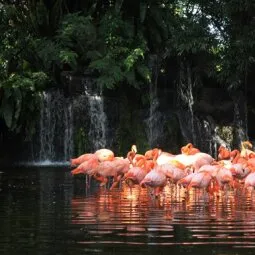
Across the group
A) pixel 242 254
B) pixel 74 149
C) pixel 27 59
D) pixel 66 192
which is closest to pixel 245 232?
pixel 242 254

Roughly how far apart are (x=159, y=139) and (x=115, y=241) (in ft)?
51.8

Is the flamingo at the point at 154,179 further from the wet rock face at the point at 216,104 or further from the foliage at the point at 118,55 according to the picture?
the wet rock face at the point at 216,104

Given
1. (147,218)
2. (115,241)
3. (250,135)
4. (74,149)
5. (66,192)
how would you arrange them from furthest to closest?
(250,135)
(74,149)
(66,192)
(147,218)
(115,241)

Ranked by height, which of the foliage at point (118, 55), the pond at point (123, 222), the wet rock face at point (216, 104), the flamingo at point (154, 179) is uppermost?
the foliage at point (118, 55)

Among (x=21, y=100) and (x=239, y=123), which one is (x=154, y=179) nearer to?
(x=21, y=100)

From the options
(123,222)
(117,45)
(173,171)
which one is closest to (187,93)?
(117,45)

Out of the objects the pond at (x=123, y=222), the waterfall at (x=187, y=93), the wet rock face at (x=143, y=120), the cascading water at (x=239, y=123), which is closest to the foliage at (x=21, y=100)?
the wet rock face at (x=143, y=120)

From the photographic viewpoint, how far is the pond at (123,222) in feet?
18.6

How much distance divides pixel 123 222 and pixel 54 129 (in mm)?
14227

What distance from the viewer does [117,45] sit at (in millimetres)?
22047

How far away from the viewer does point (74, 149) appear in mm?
20703

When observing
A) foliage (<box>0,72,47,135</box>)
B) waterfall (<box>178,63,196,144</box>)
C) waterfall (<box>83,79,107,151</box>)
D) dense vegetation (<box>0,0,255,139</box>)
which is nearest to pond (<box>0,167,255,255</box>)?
foliage (<box>0,72,47,135</box>)

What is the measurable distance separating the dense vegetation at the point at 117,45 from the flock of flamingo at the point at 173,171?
A: 8.59 metres

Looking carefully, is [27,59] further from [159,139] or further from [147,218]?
[147,218]
